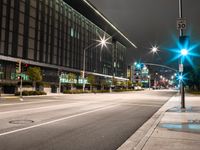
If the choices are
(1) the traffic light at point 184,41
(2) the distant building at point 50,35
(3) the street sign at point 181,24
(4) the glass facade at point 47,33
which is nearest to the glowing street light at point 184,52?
(1) the traffic light at point 184,41

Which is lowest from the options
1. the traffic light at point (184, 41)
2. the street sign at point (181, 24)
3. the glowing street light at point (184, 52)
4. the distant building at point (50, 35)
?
the glowing street light at point (184, 52)

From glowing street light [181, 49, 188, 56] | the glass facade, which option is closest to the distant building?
the glass facade

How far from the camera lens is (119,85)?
124 m

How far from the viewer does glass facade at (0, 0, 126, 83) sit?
183 ft

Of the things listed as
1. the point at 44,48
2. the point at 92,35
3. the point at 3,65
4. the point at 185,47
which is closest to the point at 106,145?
the point at 185,47

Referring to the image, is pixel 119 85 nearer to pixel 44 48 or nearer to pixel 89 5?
pixel 89 5

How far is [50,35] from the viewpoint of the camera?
232 feet

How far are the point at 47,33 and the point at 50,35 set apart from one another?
1539 mm

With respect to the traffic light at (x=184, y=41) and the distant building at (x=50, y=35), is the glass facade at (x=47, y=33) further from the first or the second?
the traffic light at (x=184, y=41)

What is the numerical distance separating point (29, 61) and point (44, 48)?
768 centimetres

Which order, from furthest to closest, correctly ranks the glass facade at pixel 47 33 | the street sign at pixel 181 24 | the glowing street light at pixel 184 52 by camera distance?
the glass facade at pixel 47 33, the street sign at pixel 181 24, the glowing street light at pixel 184 52

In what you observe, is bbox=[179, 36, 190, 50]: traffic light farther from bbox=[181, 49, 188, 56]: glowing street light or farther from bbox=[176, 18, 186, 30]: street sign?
bbox=[176, 18, 186, 30]: street sign

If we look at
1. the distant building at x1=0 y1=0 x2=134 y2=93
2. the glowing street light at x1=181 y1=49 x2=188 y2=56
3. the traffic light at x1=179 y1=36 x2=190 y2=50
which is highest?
the distant building at x1=0 y1=0 x2=134 y2=93

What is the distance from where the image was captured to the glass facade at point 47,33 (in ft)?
183
